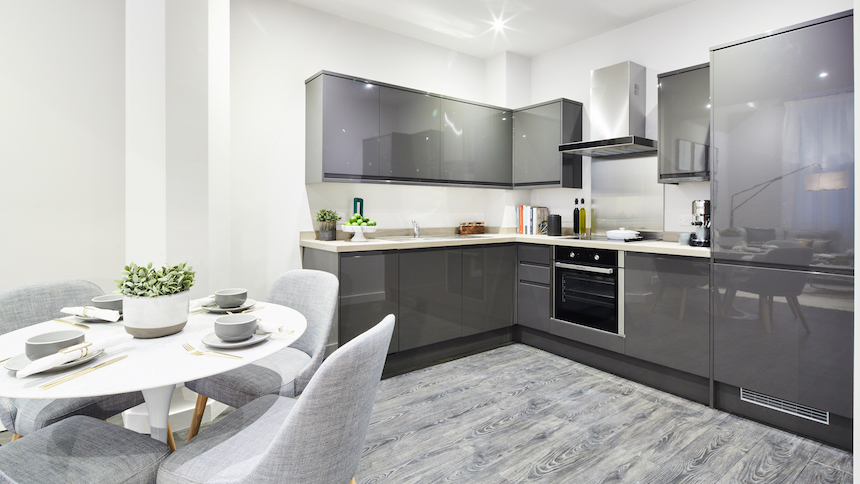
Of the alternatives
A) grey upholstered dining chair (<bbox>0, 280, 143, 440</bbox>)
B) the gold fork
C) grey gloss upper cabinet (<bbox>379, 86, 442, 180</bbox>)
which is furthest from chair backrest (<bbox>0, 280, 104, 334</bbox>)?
grey gloss upper cabinet (<bbox>379, 86, 442, 180</bbox>)

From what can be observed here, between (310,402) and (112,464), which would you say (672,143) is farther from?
(112,464)

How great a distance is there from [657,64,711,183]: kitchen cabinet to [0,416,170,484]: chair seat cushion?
333cm

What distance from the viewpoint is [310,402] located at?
3.33ft

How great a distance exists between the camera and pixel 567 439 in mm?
2318

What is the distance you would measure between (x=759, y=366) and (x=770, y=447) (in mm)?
425

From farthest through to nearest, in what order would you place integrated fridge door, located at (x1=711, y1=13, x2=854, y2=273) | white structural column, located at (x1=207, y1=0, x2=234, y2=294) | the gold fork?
white structural column, located at (x1=207, y1=0, x2=234, y2=294), integrated fridge door, located at (x1=711, y1=13, x2=854, y2=273), the gold fork

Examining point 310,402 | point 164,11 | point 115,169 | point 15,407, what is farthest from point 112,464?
point 164,11

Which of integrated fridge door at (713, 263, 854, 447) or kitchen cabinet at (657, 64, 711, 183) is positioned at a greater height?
kitchen cabinet at (657, 64, 711, 183)

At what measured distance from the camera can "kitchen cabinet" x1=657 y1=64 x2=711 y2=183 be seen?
3.04 meters

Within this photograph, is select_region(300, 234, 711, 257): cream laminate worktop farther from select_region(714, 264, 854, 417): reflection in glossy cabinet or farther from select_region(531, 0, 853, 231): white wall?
select_region(531, 0, 853, 231): white wall

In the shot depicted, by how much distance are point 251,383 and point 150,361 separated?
2.06ft

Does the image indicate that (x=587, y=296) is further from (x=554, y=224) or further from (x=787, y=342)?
(x=787, y=342)

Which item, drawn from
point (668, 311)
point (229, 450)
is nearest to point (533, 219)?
point (668, 311)

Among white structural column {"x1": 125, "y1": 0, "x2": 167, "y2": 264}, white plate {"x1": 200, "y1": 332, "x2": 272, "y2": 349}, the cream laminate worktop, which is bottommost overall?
white plate {"x1": 200, "y1": 332, "x2": 272, "y2": 349}
